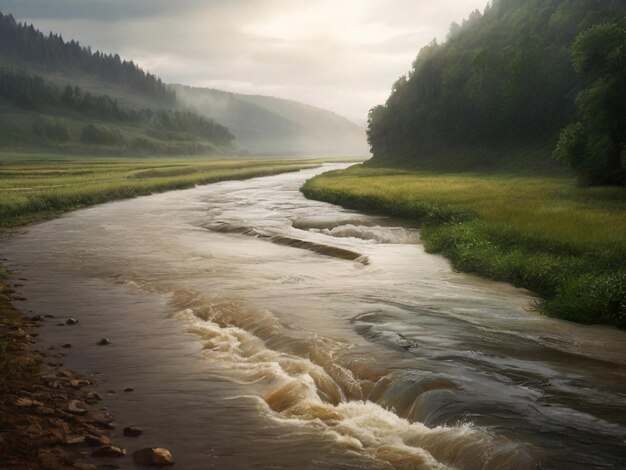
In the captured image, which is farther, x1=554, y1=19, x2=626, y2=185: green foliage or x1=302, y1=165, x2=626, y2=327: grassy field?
x1=554, y1=19, x2=626, y2=185: green foliage

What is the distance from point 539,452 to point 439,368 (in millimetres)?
3418

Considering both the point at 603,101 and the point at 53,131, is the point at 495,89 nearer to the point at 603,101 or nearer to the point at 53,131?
the point at 603,101

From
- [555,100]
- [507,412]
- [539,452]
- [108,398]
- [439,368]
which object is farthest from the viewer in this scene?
[555,100]

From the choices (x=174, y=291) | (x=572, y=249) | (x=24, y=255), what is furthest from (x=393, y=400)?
(x=24, y=255)

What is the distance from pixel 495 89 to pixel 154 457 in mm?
90898

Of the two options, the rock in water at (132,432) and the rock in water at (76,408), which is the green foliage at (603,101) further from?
the rock in water at (76,408)

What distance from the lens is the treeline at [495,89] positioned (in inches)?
3268

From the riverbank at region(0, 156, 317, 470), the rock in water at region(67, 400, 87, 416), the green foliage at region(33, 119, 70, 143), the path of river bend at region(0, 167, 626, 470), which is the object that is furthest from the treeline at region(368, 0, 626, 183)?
the green foliage at region(33, 119, 70, 143)

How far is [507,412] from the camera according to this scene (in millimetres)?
9547

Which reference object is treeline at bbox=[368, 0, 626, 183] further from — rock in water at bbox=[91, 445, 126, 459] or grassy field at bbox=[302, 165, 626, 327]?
rock in water at bbox=[91, 445, 126, 459]

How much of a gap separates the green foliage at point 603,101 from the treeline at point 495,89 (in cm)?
2482

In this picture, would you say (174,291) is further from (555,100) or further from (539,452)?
(555,100)

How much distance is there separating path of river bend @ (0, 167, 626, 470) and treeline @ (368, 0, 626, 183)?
6040cm

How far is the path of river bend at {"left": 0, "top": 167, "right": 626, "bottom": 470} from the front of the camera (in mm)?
8656
